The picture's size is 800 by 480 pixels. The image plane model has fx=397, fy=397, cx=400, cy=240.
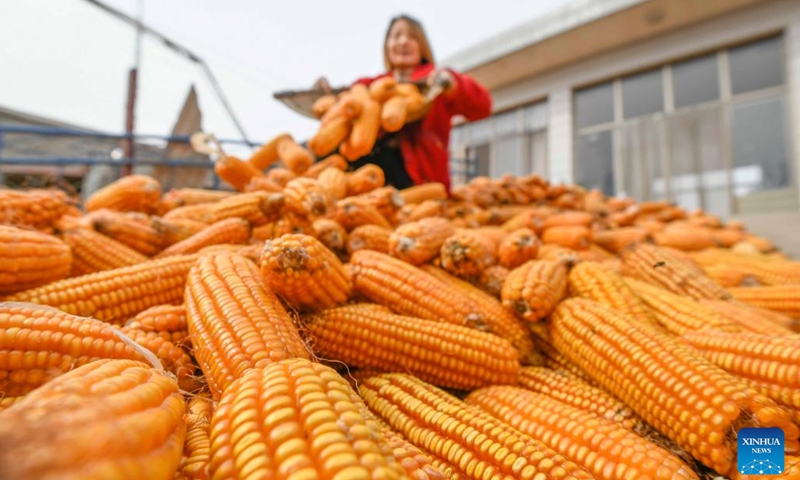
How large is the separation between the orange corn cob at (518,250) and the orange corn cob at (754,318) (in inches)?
36.5

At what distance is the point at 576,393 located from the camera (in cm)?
150

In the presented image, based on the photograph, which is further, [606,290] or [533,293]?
[606,290]

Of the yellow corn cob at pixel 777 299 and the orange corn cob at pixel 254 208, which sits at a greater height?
the orange corn cob at pixel 254 208

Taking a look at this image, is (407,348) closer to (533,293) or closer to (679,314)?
(533,293)

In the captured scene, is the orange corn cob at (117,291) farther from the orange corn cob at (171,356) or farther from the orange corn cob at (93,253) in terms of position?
the orange corn cob at (93,253)

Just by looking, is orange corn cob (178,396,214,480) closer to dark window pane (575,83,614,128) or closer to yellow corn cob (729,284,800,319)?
yellow corn cob (729,284,800,319)

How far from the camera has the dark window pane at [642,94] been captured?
9.75 meters

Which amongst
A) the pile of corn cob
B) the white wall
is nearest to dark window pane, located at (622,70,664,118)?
the white wall

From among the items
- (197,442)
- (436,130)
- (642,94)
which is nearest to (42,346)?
(197,442)

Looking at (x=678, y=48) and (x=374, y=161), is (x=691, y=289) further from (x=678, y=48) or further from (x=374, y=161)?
(x=678, y=48)

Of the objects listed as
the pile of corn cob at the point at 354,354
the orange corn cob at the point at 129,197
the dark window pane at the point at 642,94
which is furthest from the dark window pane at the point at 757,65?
the orange corn cob at the point at 129,197

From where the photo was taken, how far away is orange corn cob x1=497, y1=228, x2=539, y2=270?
94.3 inches

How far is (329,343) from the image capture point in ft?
4.83

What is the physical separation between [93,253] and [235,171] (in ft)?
4.90
